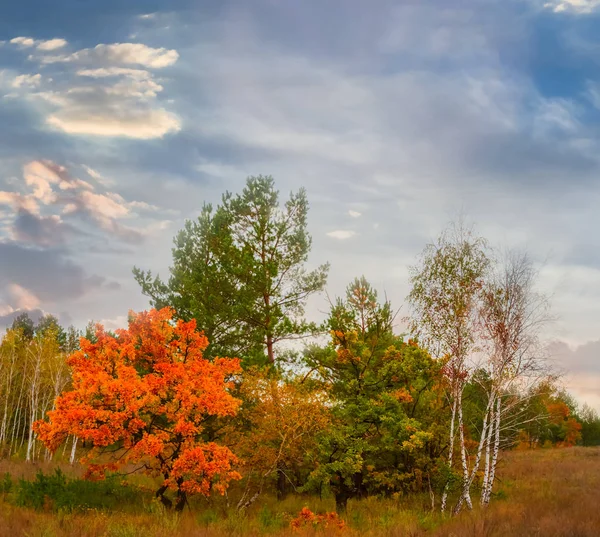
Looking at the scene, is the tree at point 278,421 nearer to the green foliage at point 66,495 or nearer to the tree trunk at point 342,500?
the tree trunk at point 342,500

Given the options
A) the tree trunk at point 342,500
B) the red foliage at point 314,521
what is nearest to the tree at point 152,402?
the red foliage at point 314,521

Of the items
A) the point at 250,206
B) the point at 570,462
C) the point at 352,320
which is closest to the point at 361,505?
the point at 352,320

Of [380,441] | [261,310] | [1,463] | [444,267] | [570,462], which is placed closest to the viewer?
[380,441]

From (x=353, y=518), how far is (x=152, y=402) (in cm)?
730

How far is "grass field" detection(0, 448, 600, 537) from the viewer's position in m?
11.1

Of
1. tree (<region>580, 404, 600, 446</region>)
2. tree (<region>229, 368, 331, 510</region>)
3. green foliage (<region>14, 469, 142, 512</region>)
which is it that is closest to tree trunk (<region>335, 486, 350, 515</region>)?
tree (<region>229, 368, 331, 510</region>)

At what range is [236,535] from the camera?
36.6 ft

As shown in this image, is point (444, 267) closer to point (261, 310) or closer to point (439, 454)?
point (439, 454)

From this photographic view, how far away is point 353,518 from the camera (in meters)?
16.9

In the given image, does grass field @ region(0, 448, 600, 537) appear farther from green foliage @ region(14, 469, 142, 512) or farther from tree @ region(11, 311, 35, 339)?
tree @ region(11, 311, 35, 339)

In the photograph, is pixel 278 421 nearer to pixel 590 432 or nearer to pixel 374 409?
pixel 374 409

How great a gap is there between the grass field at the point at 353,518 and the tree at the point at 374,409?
1.15 m

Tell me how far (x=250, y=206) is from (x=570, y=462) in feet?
90.9

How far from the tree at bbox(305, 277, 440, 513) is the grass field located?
1.15 metres
